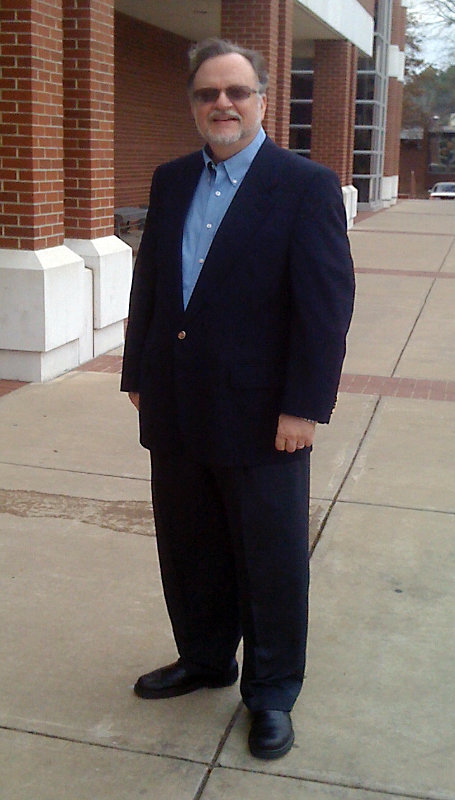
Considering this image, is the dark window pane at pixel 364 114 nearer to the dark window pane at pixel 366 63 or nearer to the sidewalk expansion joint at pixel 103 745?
the dark window pane at pixel 366 63

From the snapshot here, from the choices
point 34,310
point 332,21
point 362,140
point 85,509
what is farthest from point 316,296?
point 362,140

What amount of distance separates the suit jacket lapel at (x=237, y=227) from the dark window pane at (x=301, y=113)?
21.2m

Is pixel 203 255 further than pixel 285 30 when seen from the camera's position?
No

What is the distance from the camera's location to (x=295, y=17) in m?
16.4

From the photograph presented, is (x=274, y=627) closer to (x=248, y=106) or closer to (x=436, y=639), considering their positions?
(x=436, y=639)

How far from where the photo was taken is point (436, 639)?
362 centimetres

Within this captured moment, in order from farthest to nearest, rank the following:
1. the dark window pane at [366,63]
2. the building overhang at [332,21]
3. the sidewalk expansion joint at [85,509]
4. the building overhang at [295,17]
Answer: the dark window pane at [366,63] < the building overhang at [332,21] < the building overhang at [295,17] < the sidewalk expansion joint at [85,509]

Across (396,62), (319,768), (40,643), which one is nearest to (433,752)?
(319,768)

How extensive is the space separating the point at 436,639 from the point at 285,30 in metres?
11.9

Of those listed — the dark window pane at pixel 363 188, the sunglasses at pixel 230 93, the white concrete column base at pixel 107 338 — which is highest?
the sunglasses at pixel 230 93

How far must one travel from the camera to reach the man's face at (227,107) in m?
2.68

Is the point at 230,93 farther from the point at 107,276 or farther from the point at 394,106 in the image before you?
the point at 394,106

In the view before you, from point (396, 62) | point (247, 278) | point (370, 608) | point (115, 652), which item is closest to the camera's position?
point (247, 278)

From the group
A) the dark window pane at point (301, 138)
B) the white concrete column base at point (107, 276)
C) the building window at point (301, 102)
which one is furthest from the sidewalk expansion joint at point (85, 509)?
the dark window pane at point (301, 138)
